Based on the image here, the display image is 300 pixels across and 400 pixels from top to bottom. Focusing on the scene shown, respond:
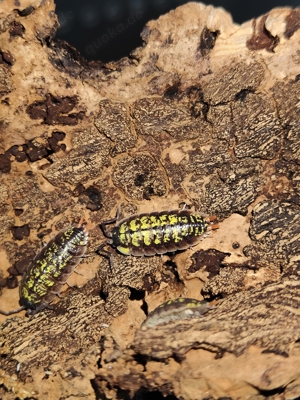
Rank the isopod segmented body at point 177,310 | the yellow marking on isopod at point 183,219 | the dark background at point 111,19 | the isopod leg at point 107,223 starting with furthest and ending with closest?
the dark background at point 111,19, the isopod leg at point 107,223, the yellow marking on isopod at point 183,219, the isopod segmented body at point 177,310

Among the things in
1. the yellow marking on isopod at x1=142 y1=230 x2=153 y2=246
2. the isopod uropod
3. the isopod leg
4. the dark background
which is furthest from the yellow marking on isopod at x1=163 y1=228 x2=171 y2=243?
the dark background

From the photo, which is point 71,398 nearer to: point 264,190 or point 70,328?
point 70,328

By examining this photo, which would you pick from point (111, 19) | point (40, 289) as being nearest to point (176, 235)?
point (40, 289)

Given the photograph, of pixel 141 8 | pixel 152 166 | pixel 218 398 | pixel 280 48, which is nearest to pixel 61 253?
pixel 152 166

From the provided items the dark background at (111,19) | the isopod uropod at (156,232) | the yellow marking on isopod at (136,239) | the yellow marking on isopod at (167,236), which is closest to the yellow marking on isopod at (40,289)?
the isopod uropod at (156,232)

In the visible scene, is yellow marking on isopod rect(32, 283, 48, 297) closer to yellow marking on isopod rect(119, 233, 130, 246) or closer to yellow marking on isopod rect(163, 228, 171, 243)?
yellow marking on isopod rect(119, 233, 130, 246)

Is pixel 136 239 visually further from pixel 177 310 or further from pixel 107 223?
pixel 177 310

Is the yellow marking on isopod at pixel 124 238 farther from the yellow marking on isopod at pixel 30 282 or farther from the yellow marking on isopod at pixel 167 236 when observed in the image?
the yellow marking on isopod at pixel 30 282
